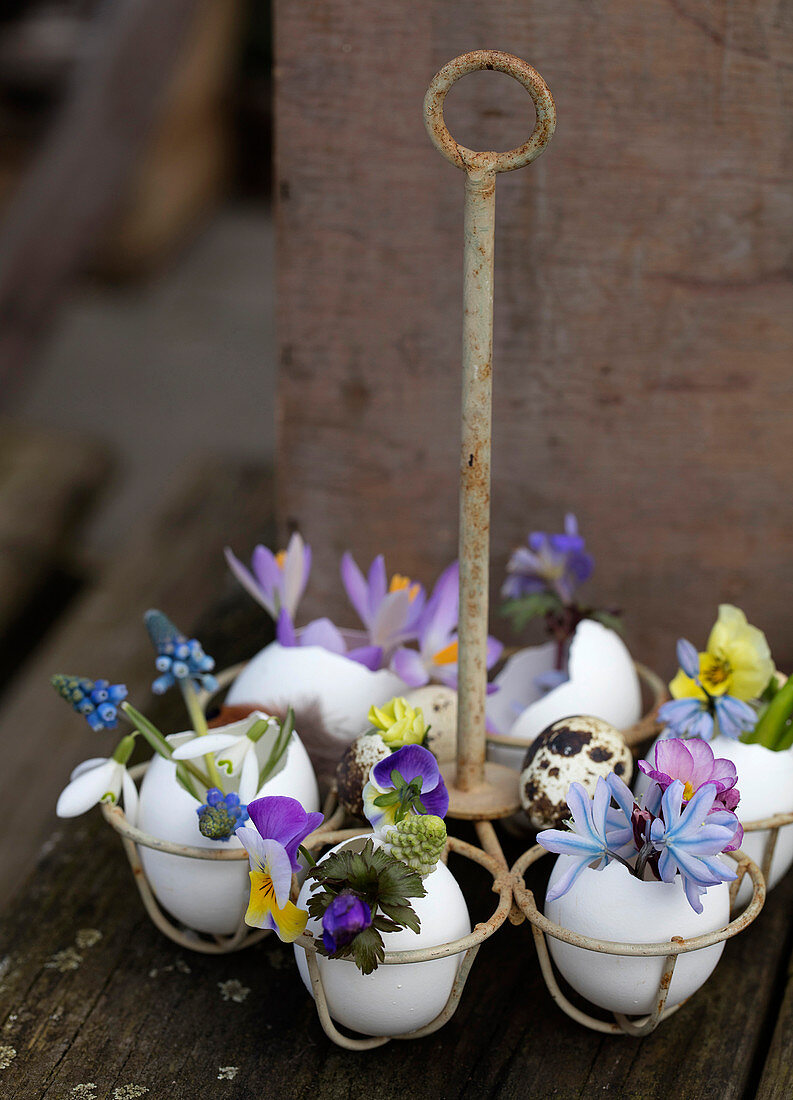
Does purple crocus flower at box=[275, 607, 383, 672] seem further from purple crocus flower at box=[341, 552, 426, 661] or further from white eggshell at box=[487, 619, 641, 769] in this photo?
white eggshell at box=[487, 619, 641, 769]

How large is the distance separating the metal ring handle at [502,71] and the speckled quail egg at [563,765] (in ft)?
1.29

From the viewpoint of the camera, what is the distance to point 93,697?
0.73 m

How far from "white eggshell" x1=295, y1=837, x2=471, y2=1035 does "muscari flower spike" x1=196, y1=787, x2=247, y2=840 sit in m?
0.06

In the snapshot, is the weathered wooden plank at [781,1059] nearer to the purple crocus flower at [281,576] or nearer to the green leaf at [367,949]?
the green leaf at [367,949]

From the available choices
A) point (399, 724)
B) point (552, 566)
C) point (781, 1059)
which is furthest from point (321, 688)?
point (781, 1059)

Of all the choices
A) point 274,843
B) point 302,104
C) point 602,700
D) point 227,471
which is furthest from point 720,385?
point 227,471

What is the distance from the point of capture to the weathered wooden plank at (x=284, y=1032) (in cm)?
72

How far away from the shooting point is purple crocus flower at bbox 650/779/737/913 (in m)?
0.62

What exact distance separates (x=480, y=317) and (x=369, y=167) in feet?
1.25

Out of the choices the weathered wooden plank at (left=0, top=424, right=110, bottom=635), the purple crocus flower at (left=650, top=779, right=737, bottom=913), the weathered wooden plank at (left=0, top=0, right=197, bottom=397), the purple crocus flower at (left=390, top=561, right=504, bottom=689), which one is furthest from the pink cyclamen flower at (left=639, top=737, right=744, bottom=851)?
the weathered wooden plank at (left=0, top=0, right=197, bottom=397)

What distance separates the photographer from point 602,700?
88cm

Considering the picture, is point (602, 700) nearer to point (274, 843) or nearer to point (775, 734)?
point (775, 734)

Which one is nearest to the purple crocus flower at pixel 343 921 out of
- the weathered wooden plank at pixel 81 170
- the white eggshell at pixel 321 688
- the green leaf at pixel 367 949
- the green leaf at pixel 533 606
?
the green leaf at pixel 367 949

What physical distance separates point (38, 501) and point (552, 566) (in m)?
1.17
